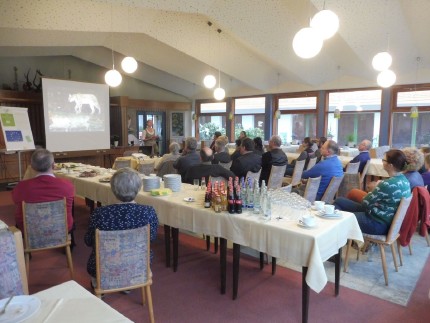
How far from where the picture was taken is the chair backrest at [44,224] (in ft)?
8.48

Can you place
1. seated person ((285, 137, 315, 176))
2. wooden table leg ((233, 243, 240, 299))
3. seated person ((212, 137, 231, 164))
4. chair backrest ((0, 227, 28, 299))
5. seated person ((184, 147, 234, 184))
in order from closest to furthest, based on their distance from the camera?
chair backrest ((0, 227, 28, 299)) → wooden table leg ((233, 243, 240, 299)) → seated person ((184, 147, 234, 184)) → seated person ((212, 137, 231, 164)) → seated person ((285, 137, 315, 176))

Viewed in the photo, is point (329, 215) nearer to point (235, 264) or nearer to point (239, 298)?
point (235, 264)

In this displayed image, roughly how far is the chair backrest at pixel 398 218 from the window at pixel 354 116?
5.93 m

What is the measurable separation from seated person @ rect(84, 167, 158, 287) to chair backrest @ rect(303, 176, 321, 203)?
195cm

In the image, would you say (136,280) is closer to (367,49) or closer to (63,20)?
(63,20)

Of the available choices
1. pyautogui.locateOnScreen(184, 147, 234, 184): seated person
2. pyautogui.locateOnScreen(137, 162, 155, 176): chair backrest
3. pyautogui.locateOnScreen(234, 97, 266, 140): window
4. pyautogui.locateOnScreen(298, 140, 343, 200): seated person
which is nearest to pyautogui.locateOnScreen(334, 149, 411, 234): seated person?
pyautogui.locateOnScreen(298, 140, 343, 200): seated person

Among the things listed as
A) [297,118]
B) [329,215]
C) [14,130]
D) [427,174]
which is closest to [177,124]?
[297,118]

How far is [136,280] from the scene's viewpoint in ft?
6.72

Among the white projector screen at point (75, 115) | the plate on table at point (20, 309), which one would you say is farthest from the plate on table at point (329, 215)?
the white projector screen at point (75, 115)

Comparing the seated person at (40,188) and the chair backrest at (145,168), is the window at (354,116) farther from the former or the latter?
the seated person at (40,188)

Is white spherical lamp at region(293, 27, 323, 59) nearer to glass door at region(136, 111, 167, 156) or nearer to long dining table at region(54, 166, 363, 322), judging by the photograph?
long dining table at region(54, 166, 363, 322)

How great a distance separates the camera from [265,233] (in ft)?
7.20

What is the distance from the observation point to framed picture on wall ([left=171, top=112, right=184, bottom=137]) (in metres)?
11.9

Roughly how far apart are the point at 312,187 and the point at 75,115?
677 cm
